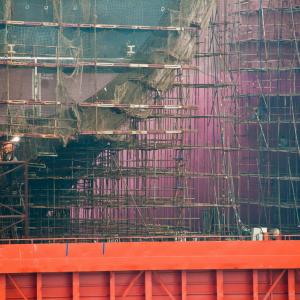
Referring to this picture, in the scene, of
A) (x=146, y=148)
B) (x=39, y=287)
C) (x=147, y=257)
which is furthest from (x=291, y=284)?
(x=146, y=148)

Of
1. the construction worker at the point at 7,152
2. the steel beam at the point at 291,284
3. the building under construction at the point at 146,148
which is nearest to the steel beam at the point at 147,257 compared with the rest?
the building under construction at the point at 146,148

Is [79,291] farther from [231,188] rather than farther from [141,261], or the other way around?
[231,188]

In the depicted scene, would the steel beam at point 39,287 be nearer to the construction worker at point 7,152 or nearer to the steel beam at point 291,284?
the steel beam at point 291,284

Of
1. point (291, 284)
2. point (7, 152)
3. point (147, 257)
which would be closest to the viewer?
point (147, 257)

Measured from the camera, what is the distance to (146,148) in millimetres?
40312

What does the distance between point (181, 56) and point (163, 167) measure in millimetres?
4323

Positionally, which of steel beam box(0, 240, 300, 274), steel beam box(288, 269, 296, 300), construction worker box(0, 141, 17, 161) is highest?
construction worker box(0, 141, 17, 161)

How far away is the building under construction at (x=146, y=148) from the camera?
99.6 feet

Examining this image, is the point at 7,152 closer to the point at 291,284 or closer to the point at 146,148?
the point at 146,148

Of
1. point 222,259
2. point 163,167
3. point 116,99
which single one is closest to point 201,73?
point 163,167

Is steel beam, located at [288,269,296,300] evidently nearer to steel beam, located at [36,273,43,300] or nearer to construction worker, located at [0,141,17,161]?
steel beam, located at [36,273,43,300]

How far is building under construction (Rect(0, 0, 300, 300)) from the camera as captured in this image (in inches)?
1195

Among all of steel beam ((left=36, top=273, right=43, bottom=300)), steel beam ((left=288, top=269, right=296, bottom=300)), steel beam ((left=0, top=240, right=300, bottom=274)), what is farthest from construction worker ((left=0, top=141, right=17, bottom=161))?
steel beam ((left=288, top=269, right=296, bottom=300))

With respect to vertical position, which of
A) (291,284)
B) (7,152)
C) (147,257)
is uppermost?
(7,152)
